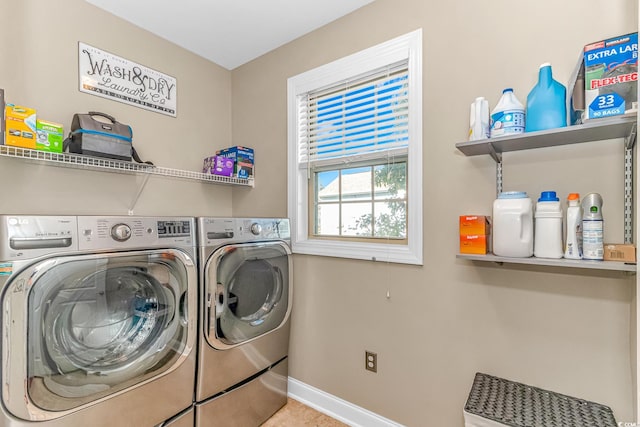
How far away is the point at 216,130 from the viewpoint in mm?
2574

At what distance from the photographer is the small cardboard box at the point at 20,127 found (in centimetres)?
137

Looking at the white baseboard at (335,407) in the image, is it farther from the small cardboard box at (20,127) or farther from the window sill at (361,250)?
the small cardboard box at (20,127)

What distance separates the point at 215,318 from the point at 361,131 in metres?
1.40

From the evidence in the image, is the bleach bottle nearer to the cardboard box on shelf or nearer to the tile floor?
the cardboard box on shelf

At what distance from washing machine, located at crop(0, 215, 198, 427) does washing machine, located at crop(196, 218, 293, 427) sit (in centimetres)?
7

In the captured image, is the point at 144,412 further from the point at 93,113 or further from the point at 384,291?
the point at 93,113

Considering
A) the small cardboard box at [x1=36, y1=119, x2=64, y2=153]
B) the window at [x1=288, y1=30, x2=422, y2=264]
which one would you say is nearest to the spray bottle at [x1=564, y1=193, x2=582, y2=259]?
the window at [x1=288, y1=30, x2=422, y2=264]

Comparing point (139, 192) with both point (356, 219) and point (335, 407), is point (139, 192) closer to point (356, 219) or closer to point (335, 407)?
point (356, 219)

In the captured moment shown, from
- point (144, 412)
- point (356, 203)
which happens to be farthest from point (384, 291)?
point (144, 412)

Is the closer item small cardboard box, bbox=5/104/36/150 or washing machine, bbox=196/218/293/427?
small cardboard box, bbox=5/104/36/150

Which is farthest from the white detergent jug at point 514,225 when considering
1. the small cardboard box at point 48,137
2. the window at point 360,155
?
the small cardboard box at point 48,137

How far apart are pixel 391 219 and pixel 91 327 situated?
158 cm

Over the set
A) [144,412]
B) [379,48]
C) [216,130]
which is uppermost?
[379,48]

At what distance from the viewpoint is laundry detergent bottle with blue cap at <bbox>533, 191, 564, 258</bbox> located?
1.21 meters
